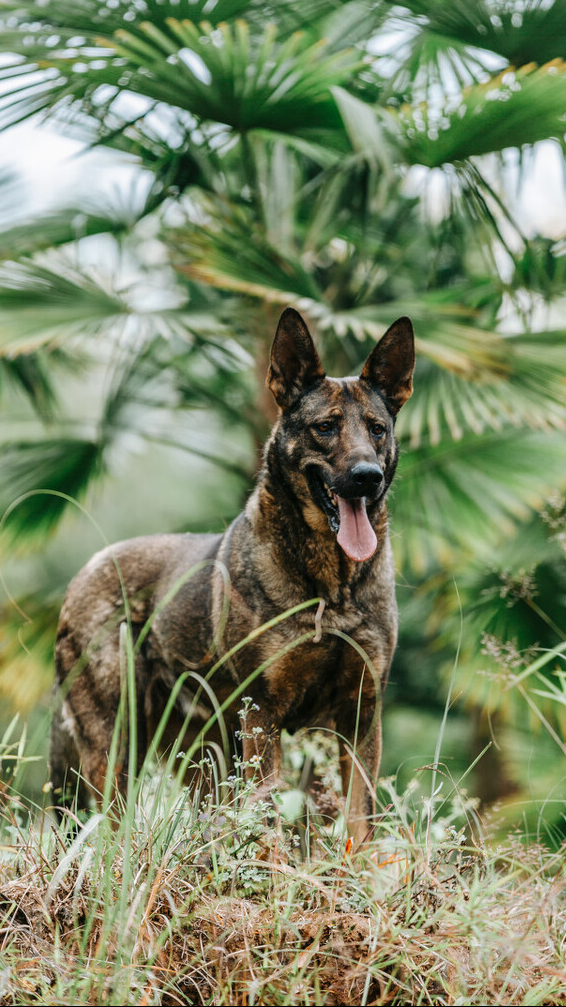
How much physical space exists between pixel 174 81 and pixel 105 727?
10.8 feet

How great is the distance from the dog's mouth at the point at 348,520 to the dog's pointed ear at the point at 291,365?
0.37m

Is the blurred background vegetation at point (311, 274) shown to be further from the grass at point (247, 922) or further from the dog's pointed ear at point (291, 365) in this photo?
the grass at point (247, 922)

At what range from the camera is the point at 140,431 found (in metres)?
5.98

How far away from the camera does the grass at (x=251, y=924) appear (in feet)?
6.19

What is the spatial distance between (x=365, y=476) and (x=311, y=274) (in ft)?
10.3

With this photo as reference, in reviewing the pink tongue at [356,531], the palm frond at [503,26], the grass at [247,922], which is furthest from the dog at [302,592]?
the palm frond at [503,26]

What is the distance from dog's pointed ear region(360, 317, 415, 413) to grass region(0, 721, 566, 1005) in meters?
1.64

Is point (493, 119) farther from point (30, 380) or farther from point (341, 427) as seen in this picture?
point (30, 380)

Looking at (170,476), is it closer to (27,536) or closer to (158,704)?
(27,536)

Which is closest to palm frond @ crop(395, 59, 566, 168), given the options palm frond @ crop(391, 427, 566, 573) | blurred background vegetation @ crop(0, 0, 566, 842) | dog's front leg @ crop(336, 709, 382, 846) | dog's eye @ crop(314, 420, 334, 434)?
blurred background vegetation @ crop(0, 0, 566, 842)

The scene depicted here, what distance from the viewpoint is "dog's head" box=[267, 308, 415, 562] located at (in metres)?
2.99

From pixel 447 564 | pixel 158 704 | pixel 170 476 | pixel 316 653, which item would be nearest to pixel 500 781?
pixel 447 564

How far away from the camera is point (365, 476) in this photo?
2930 mm

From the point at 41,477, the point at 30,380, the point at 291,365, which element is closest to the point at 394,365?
the point at 291,365
